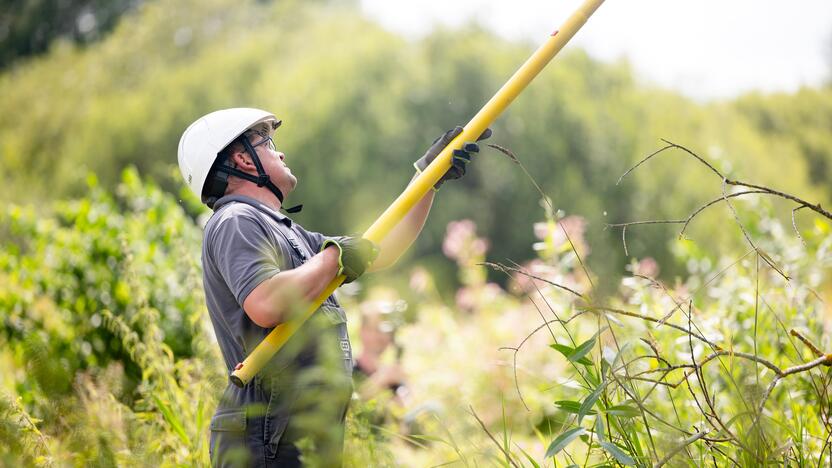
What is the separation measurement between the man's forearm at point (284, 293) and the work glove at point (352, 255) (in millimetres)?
45

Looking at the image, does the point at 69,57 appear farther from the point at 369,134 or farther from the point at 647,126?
the point at 647,126

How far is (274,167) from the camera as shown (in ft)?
8.92

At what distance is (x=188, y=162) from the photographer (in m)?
2.74

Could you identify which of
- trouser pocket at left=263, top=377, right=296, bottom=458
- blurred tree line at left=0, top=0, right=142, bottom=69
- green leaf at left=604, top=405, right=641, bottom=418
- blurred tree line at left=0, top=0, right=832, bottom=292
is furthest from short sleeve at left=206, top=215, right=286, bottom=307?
blurred tree line at left=0, top=0, right=142, bottom=69

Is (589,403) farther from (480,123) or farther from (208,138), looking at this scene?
(208,138)

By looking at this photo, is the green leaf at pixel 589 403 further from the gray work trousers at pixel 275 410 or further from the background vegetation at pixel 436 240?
the gray work trousers at pixel 275 410

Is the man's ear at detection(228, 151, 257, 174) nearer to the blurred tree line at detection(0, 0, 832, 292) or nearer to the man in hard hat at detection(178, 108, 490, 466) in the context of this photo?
the man in hard hat at detection(178, 108, 490, 466)

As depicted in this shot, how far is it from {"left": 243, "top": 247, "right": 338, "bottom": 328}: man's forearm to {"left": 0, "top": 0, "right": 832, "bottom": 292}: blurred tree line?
31.9 ft

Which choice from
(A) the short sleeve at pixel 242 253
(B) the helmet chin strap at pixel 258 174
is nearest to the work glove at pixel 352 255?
(A) the short sleeve at pixel 242 253

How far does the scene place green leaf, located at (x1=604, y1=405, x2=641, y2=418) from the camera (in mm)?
2010

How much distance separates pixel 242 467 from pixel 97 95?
65.6 ft

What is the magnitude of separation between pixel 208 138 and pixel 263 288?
718mm

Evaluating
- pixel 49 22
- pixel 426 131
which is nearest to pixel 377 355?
pixel 426 131

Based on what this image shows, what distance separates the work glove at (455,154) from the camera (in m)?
2.63
